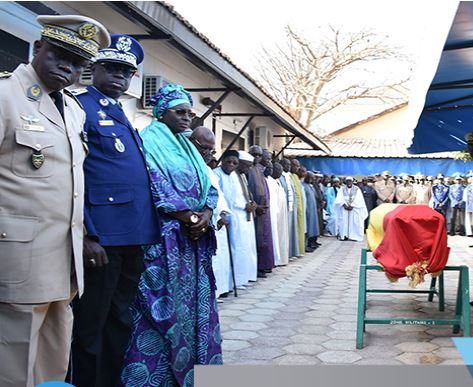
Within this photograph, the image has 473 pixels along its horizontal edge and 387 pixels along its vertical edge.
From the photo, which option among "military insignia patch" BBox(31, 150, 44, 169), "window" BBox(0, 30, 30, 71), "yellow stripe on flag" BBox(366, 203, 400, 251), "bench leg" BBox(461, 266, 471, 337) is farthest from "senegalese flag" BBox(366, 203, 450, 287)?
"window" BBox(0, 30, 30, 71)

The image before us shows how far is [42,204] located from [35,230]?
0.09 metres

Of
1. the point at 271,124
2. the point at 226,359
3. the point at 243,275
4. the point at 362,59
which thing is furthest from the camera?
the point at 362,59

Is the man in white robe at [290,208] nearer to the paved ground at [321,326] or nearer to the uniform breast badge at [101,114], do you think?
the paved ground at [321,326]

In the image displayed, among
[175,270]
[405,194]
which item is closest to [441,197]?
[405,194]

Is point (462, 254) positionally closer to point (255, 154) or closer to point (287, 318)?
point (255, 154)

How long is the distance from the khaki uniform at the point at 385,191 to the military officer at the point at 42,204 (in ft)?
56.3

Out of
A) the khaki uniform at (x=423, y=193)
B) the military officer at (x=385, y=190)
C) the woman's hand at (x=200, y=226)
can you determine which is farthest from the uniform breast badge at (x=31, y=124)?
the khaki uniform at (x=423, y=193)

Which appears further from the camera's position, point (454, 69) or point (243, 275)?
point (243, 275)

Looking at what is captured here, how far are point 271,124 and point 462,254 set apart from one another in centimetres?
569

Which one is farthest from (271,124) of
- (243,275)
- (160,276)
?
(160,276)

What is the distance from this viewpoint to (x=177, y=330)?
2.76 meters

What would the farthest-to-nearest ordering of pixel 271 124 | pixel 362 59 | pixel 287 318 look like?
pixel 362 59 → pixel 271 124 → pixel 287 318

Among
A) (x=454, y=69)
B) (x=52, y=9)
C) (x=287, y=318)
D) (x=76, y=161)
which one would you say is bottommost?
(x=287, y=318)

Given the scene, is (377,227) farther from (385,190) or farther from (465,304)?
(385,190)
